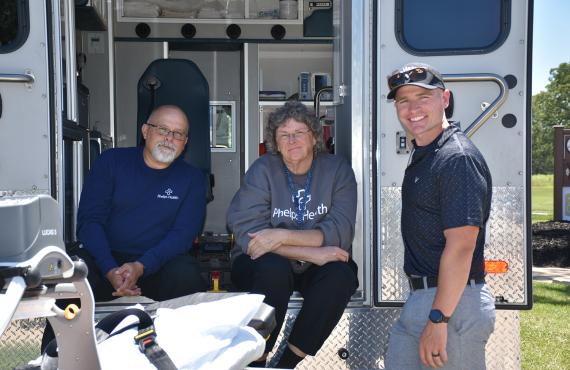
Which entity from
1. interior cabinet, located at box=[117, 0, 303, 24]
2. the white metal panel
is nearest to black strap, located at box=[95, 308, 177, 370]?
the white metal panel

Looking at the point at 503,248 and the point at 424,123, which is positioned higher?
the point at 424,123

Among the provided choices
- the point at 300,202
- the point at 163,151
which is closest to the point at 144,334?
the point at 300,202

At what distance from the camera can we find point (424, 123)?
250 cm

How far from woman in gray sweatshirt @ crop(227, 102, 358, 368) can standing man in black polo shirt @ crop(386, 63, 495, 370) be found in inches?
27.6

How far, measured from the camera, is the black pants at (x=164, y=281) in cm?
347

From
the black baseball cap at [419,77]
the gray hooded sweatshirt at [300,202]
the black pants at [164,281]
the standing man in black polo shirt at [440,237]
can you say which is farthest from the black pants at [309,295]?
the black baseball cap at [419,77]

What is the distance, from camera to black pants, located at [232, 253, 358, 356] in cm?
323

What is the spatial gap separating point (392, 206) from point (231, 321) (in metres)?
1.56

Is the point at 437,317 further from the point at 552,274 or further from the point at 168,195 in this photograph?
the point at 552,274

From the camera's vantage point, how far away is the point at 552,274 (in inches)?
341

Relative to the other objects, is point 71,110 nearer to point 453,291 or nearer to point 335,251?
point 335,251

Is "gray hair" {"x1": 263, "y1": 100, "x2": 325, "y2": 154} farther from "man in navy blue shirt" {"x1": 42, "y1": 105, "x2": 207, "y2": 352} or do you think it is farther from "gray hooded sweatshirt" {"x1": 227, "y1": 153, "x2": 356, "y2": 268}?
"man in navy blue shirt" {"x1": 42, "y1": 105, "x2": 207, "y2": 352}

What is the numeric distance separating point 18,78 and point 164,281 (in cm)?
112

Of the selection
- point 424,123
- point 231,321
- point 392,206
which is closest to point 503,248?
point 392,206
